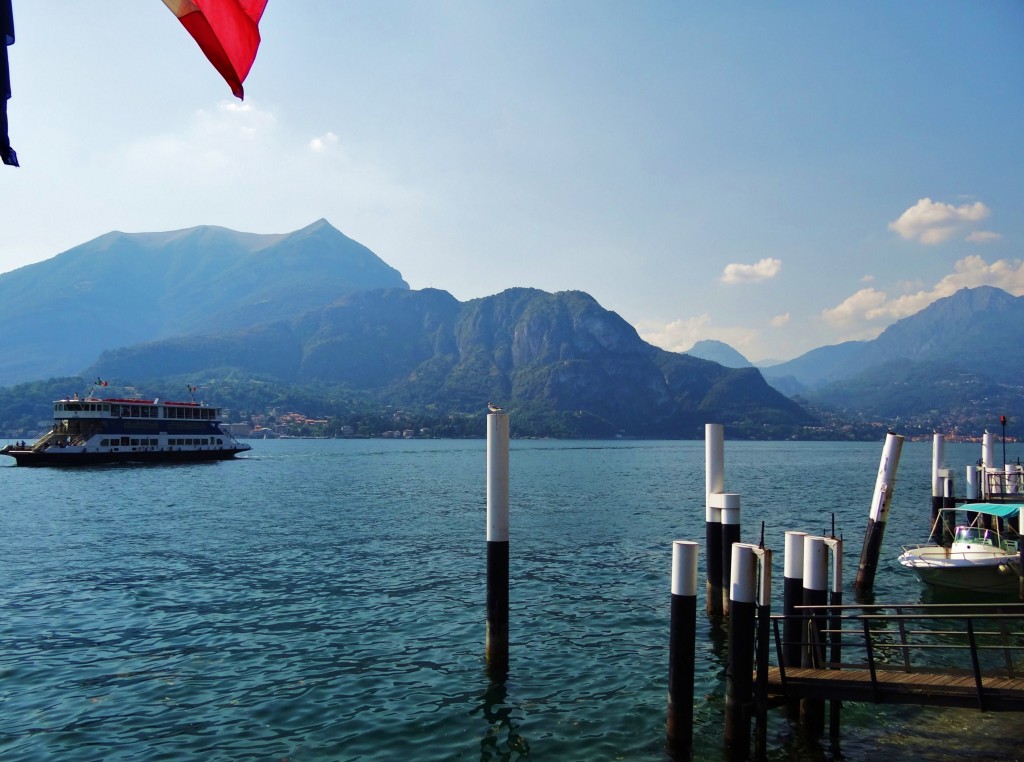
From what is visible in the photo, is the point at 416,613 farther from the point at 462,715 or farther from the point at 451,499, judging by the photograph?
the point at 451,499

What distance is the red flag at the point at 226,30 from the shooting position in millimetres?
5156

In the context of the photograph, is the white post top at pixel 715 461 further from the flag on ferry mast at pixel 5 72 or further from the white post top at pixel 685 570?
the flag on ferry mast at pixel 5 72

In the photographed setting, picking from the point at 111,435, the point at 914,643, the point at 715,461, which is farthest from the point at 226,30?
the point at 111,435

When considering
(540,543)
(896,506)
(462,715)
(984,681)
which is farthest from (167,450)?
(984,681)

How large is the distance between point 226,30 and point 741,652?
12019mm

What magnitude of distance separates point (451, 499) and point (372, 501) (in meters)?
6.87

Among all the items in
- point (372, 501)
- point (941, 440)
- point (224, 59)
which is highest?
point (224, 59)

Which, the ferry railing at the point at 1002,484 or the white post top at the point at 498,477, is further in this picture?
the ferry railing at the point at 1002,484

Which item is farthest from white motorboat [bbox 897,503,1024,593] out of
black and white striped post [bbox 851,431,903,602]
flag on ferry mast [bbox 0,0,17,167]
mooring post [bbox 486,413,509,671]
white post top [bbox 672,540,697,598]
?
flag on ferry mast [bbox 0,0,17,167]

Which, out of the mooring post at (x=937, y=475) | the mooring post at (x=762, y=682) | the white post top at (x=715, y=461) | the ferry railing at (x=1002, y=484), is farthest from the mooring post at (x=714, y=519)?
the ferry railing at (x=1002, y=484)

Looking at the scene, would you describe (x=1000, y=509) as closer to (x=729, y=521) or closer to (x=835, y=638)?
(x=729, y=521)

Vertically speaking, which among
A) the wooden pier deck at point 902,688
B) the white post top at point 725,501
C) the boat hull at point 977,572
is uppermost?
the white post top at point 725,501

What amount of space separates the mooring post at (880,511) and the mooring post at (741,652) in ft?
47.3

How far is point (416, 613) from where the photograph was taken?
23391 mm
